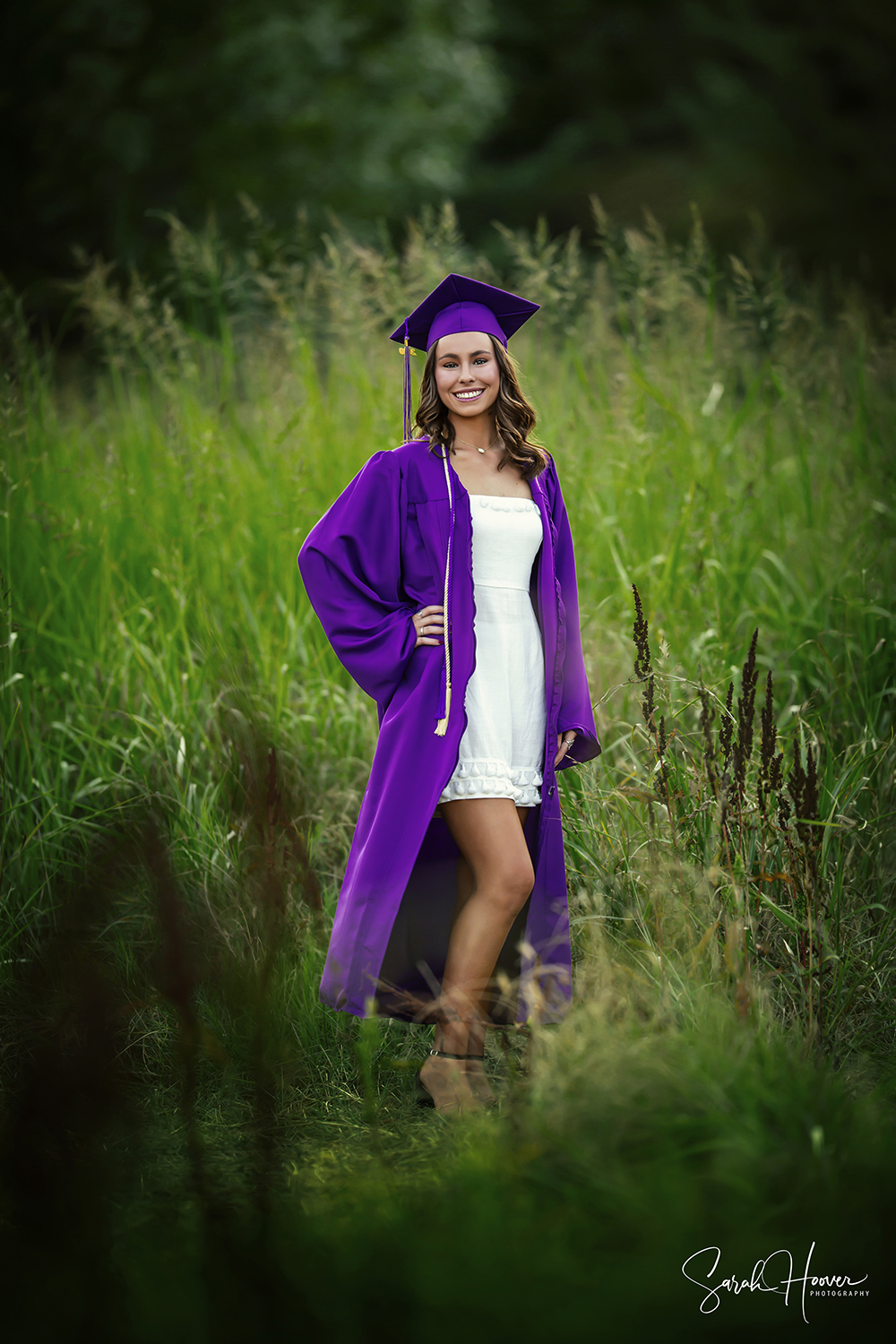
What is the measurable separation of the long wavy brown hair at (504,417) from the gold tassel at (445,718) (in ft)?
2.10

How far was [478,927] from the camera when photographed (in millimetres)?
2455

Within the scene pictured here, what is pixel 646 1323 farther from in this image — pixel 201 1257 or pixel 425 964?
pixel 425 964

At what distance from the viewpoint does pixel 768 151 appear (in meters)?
12.7

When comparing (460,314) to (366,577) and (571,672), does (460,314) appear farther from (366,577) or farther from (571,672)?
(571,672)

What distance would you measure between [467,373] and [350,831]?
1609 millimetres

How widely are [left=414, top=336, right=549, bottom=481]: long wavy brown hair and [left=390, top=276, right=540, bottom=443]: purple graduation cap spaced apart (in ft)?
0.16

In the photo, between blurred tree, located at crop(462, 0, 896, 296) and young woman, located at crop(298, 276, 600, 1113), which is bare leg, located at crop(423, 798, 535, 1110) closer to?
young woman, located at crop(298, 276, 600, 1113)

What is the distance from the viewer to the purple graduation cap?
2646mm

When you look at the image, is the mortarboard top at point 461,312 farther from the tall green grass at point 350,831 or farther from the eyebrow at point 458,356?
the tall green grass at point 350,831

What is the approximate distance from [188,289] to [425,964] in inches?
131

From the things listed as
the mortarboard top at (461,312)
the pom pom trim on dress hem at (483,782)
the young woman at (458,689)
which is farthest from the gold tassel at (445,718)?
the mortarboard top at (461,312)

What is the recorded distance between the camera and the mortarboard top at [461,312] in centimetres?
265

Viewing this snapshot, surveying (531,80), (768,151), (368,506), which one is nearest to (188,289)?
(368,506)
